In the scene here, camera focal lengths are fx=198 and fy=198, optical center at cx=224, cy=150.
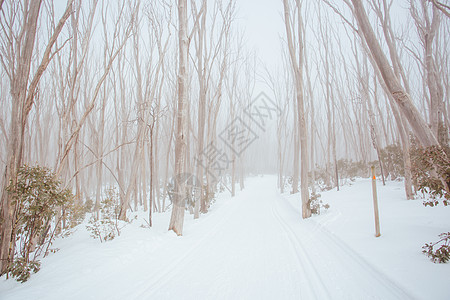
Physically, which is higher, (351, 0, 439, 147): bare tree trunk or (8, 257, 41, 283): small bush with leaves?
(351, 0, 439, 147): bare tree trunk

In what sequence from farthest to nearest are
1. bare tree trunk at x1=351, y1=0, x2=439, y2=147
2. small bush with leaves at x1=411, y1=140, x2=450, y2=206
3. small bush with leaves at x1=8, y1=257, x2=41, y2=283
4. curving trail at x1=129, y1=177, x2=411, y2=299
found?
bare tree trunk at x1=351, y1=0, x2=439, y2=147
small bush with leaves at x1=8, y1=257, x2=41, y2=283
small bush with leaves at x1=411, y1=140, x2=450, y2=206
curving trail at x1=129, y1=177, x2=411, y2=299

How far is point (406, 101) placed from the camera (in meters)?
3.01

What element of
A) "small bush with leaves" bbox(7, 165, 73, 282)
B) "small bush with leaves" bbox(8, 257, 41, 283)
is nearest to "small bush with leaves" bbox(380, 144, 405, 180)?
"small bush with leaves" bbox(7, 165, 73, 282)

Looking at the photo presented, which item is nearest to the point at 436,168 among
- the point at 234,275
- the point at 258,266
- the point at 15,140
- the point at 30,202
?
the point at 258,266

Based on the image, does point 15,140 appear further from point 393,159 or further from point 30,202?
point 393,159

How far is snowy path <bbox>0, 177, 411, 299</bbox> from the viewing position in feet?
7.28

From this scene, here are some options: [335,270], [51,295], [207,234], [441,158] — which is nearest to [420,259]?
[335,270]

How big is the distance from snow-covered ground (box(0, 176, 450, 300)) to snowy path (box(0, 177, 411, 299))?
1 cm

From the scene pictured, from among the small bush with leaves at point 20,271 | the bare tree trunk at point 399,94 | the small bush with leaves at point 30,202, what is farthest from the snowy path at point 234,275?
the bare tree trunk at point 399,94

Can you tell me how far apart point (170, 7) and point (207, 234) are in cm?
781

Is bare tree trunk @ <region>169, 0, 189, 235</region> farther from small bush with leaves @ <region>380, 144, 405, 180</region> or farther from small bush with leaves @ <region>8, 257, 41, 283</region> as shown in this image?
small bush with leaves @ <region>380, 144, 405, 180</region>

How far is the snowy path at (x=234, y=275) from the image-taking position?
2.22m

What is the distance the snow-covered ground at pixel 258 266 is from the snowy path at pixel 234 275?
0.01 meters

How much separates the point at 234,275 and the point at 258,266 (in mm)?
450
